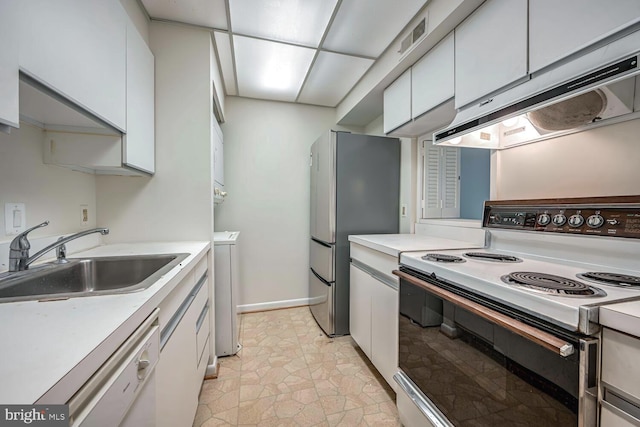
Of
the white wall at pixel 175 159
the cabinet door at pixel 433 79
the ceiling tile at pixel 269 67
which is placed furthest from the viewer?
the ceiling tile at pixel 269 67

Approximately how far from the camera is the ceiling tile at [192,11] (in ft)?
5.16

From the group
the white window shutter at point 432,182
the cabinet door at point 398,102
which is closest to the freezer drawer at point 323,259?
the white window shutter at point 432,182

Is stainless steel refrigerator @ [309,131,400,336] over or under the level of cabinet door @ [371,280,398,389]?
over

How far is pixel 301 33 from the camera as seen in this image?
1.81 metres

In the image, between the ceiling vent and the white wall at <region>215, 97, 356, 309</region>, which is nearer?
the ceiling vent

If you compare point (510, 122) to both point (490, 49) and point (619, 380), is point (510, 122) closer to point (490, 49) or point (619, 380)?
point (490, 49)

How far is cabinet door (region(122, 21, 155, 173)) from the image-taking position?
1359mm

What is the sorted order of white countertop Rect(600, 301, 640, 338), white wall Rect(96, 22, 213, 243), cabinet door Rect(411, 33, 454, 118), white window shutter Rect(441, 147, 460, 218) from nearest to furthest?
white countertop Rect(600, 301, 640, 338) → cabinet door Rect(411, 33, 454, 118) → white wall Rect(96, 22, 213, 243) → white window shutter Rect(441, 147, 460, 218)

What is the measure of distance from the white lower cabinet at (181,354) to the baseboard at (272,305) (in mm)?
1354

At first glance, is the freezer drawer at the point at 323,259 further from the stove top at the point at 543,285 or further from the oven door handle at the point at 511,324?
the oven door handle at the point at 511,324

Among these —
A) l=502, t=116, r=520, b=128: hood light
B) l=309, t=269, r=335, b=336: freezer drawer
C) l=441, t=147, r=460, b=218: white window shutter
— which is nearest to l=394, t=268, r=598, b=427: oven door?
l=502, t=116, r=520, b=128: hood light

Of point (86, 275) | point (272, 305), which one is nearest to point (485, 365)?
point (86, 275)

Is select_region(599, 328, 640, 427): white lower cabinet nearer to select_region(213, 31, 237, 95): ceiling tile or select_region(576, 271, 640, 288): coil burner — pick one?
select_region(576, 271, 640, 288): coil burner

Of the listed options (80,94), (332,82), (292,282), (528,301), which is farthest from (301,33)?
(292,282)
